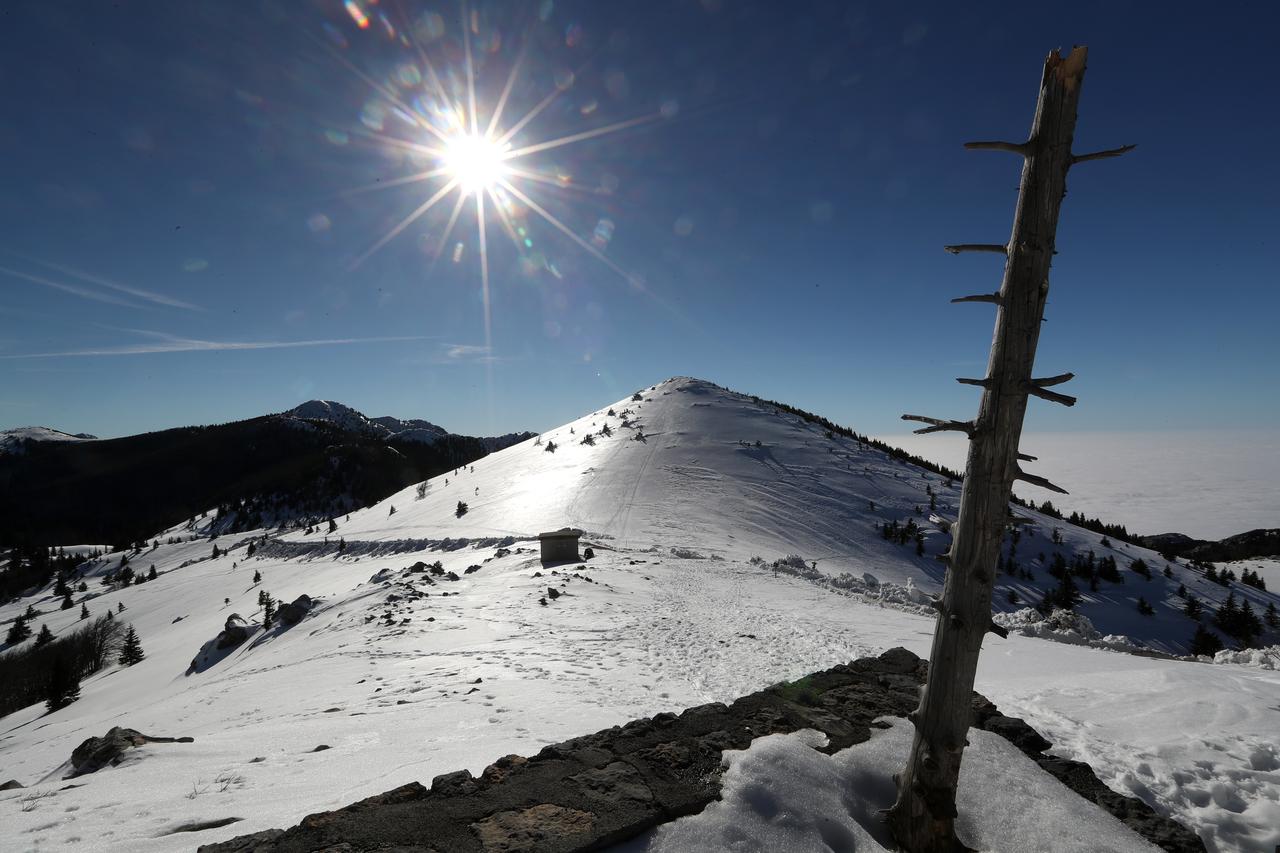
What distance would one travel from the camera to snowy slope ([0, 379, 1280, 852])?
14.8 ft

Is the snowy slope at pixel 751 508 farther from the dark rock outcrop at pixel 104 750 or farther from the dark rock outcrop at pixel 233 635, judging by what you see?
the dark rock outcrop at pixel 104 750

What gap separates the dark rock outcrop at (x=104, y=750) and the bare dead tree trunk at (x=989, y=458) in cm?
812

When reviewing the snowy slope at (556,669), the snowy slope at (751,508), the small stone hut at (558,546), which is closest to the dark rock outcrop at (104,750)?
the snowy slope at (556,669)

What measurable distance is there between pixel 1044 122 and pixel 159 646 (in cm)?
3996

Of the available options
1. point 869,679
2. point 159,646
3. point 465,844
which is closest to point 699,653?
point 869,679

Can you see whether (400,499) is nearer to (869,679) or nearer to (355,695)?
(355,695)

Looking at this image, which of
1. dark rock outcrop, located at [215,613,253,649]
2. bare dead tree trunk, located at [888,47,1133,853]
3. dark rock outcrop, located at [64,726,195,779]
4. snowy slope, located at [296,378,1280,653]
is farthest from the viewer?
snowy slope, located at [296,378,1280,653]

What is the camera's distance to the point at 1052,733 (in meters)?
5.33

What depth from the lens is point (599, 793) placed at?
3.76 m

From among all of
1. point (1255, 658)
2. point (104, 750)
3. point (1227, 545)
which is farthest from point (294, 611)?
point (1227, 545)

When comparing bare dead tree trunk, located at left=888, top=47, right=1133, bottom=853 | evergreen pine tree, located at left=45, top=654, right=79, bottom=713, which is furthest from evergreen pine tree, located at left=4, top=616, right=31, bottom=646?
bare dead tree trunk, located at left=888, top=47, right=1133, bottom=853

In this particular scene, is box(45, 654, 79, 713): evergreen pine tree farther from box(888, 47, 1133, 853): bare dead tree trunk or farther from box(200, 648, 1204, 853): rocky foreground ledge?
box(888, 47, 1133, 853): bare dead tree trunk

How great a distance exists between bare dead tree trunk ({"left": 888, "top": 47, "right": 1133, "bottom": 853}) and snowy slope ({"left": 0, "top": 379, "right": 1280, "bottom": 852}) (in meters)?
2.21

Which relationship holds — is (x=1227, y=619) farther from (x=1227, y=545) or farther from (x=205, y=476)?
(x=205, y=476)
